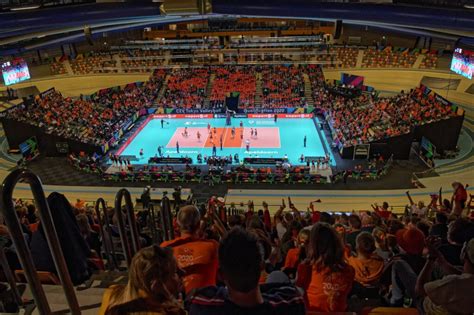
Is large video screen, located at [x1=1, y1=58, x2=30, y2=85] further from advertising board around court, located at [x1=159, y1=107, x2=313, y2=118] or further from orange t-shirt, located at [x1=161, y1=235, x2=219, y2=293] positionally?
orange t-shirt, located at [x1=161, y1=235, x2=219, y2=293]

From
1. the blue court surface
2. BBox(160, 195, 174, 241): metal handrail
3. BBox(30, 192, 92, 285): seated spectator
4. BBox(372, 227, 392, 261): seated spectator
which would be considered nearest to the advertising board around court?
the blue court surface

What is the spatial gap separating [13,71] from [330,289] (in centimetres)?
3372

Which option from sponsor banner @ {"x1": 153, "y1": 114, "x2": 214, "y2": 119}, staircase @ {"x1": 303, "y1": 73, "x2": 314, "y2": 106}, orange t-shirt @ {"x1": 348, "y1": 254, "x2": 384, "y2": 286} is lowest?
sponsor banner @ {"x1": 153, "y1": 114, "x2": 214, "y2": 119}

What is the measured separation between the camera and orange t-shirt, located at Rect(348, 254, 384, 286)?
469 centimetres

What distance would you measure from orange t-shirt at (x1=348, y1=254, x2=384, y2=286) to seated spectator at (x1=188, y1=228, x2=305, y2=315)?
2.80 m

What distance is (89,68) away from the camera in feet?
150

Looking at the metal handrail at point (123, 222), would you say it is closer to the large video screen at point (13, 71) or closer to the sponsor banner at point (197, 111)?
the large video screen at point (13, 71)

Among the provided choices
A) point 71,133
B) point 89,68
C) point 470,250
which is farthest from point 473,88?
point 89,68

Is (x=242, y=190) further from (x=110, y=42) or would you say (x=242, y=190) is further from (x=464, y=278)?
(x=110, y=42)

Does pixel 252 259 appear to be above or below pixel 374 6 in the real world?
below

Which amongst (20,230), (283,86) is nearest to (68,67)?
(283,86)

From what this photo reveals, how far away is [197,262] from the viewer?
3672 mm

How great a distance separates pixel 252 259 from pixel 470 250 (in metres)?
2.14

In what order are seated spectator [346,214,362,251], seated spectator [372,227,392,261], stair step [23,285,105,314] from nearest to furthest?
stair step [23,285,105,314] → seated spectator [372,227,392,261] → seated spectator [346,214,362,251]
